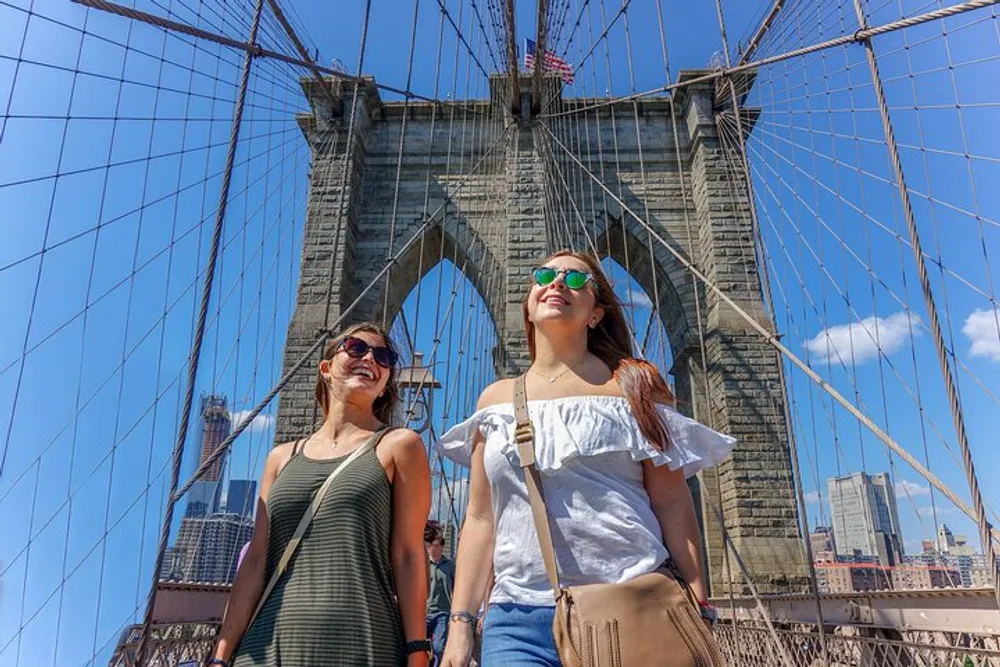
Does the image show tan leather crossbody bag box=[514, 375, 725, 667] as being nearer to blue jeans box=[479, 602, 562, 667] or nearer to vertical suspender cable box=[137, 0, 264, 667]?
blue jeans box=[479, 602, 562, 667]

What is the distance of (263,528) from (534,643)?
0.67 m

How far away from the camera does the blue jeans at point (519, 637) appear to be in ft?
3.34

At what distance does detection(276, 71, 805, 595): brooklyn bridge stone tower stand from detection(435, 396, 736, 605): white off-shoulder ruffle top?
21.1 feet

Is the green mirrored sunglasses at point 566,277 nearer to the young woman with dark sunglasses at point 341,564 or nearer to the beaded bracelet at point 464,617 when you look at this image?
the young woman with dark sunglasses at point 341,564

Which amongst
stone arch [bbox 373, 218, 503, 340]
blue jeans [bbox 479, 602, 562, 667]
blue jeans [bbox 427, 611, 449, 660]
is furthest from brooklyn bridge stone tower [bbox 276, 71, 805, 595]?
blue jeans [bbox 479, 602, 562, 667]

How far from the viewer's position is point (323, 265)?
9.23 meters

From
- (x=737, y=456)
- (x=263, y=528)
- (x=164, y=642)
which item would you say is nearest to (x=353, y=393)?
(x=263, y=528)

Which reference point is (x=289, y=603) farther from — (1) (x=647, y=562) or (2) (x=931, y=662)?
(2) (x=931, y=662)

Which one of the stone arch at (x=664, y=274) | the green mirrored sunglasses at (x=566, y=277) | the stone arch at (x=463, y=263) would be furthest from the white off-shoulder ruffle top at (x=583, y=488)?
the stone arch at (x=664, y=274)

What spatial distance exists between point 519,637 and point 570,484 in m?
0.25

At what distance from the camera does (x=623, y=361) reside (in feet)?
4.32

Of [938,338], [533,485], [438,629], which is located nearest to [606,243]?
[438,629]

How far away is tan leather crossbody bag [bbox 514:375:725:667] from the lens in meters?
0.91

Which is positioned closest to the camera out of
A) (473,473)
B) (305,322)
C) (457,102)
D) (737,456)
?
(473,473)
